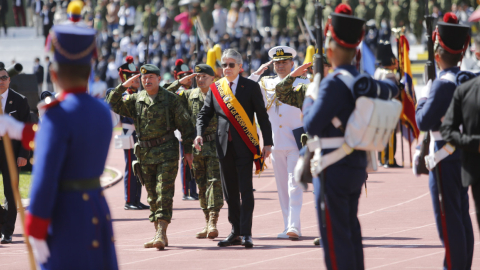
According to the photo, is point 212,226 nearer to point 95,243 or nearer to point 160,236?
point 160,236

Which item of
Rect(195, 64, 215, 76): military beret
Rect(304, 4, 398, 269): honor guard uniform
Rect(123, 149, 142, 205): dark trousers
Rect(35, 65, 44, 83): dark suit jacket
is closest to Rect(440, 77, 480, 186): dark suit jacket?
Rect(304, 4, 398, 269): honor guard uniform

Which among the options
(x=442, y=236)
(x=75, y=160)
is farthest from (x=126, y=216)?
(x=75, y=160)

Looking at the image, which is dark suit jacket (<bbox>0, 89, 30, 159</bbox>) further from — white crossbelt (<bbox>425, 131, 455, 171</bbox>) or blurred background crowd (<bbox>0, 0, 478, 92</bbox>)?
blurred background crowd (<bbox>0, 0, 478, 92</bbox>)

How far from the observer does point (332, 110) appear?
16.3 feet

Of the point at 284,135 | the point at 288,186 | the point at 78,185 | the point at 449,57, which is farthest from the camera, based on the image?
the point at 284,135

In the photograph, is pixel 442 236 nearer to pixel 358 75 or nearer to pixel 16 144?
pixel 358 75

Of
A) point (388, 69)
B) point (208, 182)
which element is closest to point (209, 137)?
point (208, 182)

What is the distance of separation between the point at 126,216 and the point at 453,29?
666 centimetres

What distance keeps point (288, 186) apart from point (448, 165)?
3252 millimetres

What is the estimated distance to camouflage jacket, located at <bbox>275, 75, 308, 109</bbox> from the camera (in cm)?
816

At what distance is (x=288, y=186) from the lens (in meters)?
8.76

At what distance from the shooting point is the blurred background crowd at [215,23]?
30.8m

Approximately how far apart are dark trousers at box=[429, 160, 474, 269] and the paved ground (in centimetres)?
103

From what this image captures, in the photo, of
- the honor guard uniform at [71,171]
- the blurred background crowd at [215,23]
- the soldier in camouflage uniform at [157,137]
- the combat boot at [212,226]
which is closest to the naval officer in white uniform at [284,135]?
the combat boot at [212,226]
